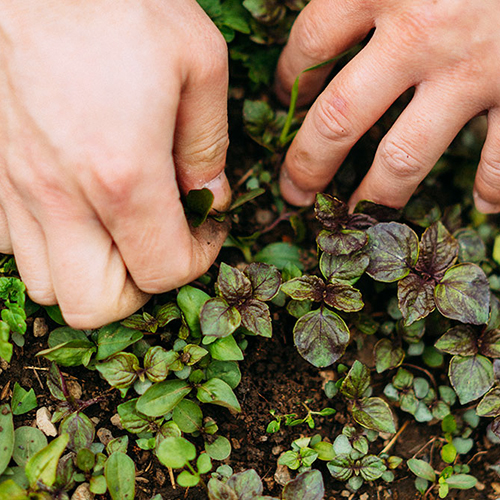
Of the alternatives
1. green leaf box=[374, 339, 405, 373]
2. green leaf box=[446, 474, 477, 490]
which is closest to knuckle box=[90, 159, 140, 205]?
green leaf box=[374, 339, 405, 373]

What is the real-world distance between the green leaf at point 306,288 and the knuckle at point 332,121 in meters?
0.47

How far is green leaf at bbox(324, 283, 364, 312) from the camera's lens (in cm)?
146

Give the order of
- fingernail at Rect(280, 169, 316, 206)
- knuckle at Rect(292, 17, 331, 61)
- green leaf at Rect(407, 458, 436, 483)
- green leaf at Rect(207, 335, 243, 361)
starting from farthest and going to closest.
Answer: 1. fingernail at Rect(280, 169, 316, 206)
2. knuckle at Rect(292, 17, 331, 61)
3. green leaf at Rect(407, 458, 436, 483)
4. green leaf at Rect(207, 335, 243, 361)

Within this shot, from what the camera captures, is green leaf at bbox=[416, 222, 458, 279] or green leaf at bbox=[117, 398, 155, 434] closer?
green leaf at bbox=[117, 398, 155, 434]

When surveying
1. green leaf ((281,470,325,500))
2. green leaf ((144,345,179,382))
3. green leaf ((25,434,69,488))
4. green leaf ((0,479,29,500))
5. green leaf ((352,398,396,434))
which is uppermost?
green leaf ((144,345,179,382))

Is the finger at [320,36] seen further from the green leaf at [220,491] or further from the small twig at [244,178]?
the green leaf at [220,491]

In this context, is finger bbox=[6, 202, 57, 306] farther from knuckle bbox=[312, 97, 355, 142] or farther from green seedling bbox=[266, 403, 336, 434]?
knuckle bbox=[312, 97, 355, 142]

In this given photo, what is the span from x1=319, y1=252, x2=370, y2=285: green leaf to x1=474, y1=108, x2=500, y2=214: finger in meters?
0.54

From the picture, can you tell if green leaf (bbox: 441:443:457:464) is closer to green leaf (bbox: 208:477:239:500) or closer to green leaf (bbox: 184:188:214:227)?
green leaf (bbox: 208:477:239:500)

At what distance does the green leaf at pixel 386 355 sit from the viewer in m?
1.58

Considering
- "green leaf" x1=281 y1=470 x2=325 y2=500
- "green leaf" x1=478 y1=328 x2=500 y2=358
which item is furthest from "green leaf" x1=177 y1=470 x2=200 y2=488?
"green leaf" x1=478 y1=328 x2=500 y2=358

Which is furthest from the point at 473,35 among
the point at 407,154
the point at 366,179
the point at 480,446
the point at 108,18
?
the point at 480,446

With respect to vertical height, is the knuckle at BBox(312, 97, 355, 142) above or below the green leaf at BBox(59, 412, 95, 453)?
above

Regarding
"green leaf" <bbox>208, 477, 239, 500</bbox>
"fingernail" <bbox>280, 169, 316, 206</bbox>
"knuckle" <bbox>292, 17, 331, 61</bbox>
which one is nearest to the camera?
"green leaf" <bbox>208, 477, 239, 500</bbox>
